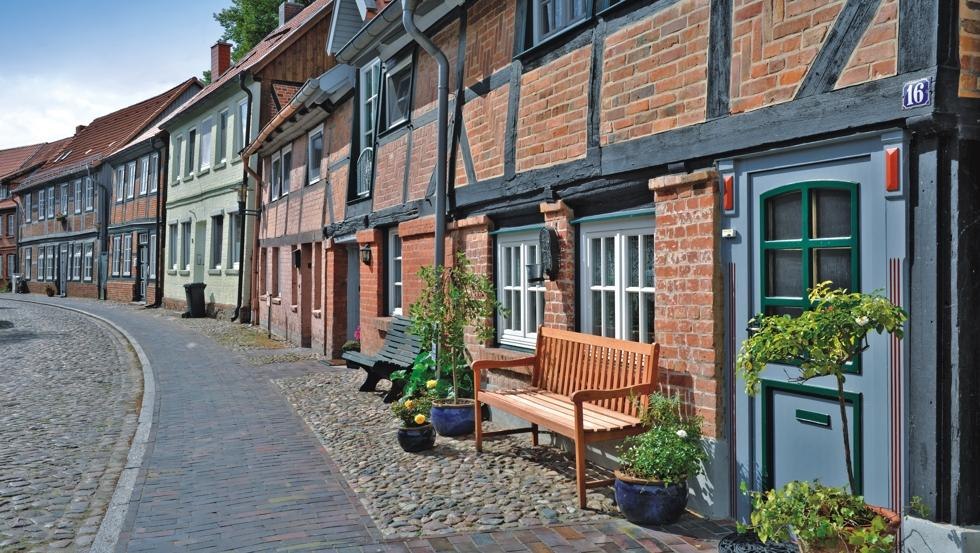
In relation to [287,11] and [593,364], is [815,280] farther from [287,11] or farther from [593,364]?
[287,11]

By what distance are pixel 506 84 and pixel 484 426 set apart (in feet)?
11.2

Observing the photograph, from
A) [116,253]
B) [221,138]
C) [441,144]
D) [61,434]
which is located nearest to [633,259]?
[441,144]

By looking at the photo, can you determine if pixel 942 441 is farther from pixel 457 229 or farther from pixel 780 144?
pixel 457 229

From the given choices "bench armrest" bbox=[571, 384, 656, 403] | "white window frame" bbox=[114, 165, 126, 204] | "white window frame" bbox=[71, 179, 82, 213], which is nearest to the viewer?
"bench armrest" bbox=[571, 384, 656, 403]

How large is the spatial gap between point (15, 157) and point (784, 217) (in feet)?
189

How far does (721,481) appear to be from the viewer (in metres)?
5.03

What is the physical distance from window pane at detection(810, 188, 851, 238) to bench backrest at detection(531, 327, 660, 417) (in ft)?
4.71

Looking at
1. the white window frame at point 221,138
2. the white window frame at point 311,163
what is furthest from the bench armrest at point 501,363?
the white window frame at point 221,138

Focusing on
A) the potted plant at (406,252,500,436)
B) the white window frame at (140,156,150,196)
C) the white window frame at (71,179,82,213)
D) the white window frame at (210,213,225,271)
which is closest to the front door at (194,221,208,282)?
the white window frame at (210,213,225,271)

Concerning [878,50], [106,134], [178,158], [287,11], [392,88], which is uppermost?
[287,11]

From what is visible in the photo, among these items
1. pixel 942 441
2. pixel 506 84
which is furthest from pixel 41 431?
pixel 942 441

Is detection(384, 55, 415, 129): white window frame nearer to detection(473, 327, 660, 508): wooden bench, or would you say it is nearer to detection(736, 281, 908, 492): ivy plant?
detection(473, 327, 660, 508): wooden bench

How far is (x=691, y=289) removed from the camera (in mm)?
5230

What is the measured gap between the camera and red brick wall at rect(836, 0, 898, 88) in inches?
157
